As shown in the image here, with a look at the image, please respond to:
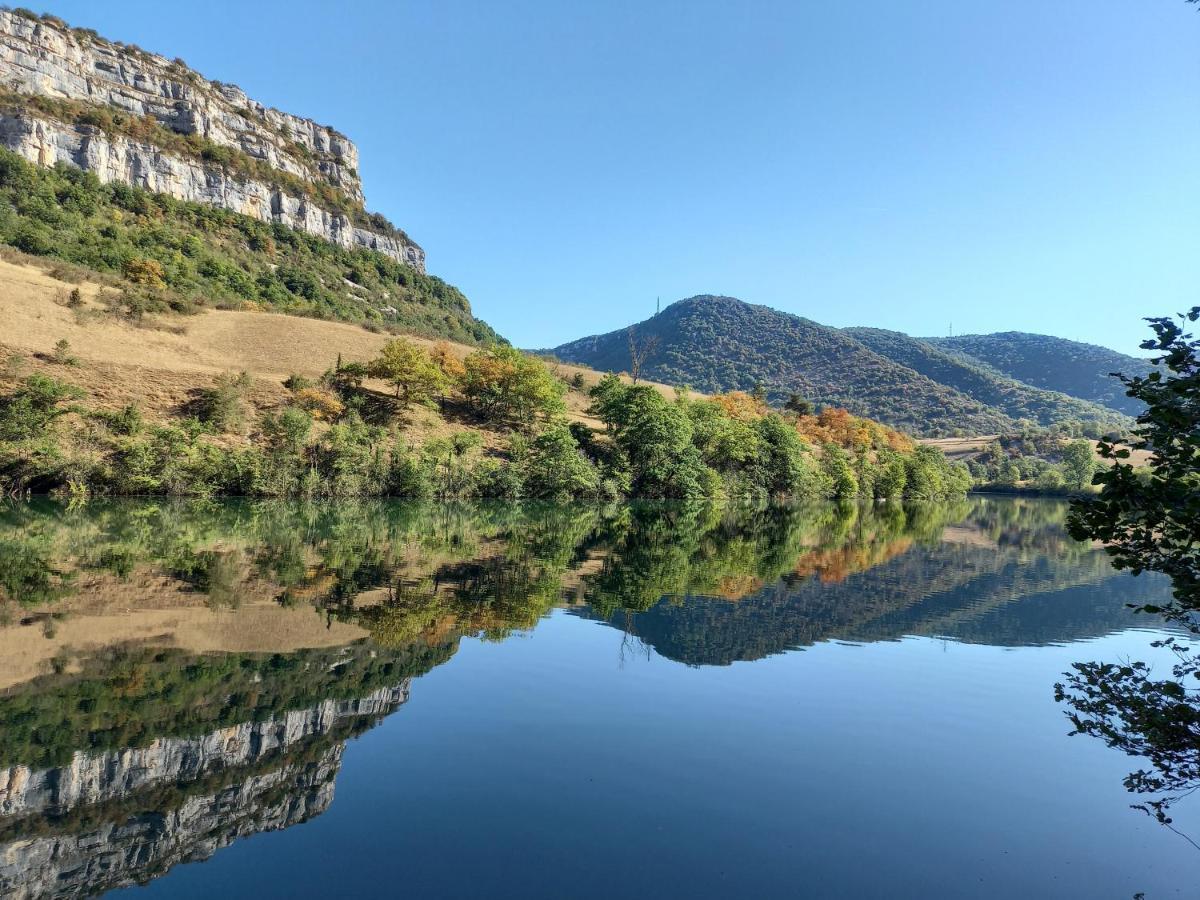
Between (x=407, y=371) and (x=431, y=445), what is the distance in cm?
879

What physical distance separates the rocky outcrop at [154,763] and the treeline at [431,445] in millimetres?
37060

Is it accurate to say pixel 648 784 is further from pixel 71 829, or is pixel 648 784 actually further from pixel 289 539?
pixel 289 539

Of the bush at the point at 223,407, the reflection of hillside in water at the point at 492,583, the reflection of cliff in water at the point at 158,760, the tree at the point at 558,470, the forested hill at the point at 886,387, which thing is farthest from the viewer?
the forested hill at the point at 886,387

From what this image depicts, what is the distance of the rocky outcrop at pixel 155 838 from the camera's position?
5.09 metres

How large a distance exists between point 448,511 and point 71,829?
3381 cm

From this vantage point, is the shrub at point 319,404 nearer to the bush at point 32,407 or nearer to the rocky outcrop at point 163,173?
the bush at point 32,407

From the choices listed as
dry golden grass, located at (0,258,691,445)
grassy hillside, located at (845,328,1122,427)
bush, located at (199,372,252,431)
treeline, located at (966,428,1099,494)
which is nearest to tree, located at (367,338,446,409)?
dry golden grass, located at (0,258,691,445)

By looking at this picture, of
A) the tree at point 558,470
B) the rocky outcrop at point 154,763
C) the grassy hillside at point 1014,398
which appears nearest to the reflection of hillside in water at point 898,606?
the rocky outcrop at point 154,763

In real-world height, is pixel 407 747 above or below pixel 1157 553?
below

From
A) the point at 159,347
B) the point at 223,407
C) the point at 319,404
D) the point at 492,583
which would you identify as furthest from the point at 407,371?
the point at 492,583

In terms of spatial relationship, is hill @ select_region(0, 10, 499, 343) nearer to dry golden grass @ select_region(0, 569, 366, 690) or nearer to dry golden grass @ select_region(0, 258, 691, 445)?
dry golden grass @ select_region(0, 258, 691, 445)

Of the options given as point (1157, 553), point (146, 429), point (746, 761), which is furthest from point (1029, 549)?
point (146, 429)

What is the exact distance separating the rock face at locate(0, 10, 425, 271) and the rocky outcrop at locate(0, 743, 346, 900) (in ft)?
406

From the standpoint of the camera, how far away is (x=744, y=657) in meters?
12.2
